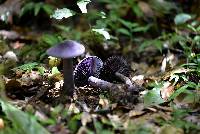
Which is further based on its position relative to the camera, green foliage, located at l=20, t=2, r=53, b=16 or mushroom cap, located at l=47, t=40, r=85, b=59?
green foliage, located at l=20, t=2, r=53, b=16

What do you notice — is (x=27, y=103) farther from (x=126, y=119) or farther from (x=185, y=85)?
(x=185, y=85)

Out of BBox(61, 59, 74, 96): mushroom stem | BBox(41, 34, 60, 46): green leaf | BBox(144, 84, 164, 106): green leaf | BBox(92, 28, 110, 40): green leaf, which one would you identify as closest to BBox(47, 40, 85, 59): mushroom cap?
BBox(61, 59, 74, 96): mushroom stem

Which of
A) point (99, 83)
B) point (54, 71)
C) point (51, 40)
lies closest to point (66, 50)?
point (99, 83)

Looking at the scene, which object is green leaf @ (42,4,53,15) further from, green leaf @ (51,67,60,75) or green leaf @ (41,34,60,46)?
green leaf @ (51,67,60,75)

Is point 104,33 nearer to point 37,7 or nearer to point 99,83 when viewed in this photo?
point 99,83

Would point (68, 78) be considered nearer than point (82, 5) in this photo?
Yes

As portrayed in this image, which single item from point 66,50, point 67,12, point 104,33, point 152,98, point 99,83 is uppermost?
point 67,12
